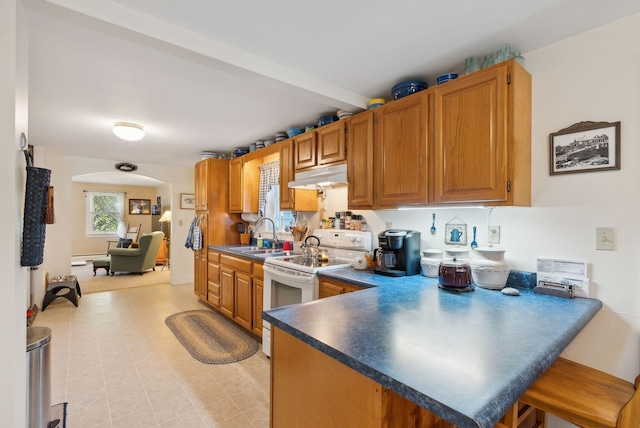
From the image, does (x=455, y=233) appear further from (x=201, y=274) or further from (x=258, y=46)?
(x=201, y=274)

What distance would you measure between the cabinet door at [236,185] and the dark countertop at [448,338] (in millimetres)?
3013

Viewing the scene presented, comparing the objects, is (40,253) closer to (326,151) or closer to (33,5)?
(33,5)

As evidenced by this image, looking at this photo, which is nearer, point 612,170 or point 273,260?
point 612,170

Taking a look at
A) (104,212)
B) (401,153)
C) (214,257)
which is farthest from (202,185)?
(104,212)

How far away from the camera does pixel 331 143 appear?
2699mm

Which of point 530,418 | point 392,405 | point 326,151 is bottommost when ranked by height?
point 530,418

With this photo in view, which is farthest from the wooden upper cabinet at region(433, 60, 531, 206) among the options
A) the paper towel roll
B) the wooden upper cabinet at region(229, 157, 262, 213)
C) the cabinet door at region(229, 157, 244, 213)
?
the cabinet door at region(229, 157, 244, 213)

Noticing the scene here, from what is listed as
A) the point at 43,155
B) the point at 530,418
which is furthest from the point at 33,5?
the point at 43,155

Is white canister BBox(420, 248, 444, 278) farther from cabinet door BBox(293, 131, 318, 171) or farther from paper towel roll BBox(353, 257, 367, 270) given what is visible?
cabinet door BBox(293, 131, 318, 171)

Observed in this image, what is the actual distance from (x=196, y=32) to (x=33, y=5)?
67 centimetres

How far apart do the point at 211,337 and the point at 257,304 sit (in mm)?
710

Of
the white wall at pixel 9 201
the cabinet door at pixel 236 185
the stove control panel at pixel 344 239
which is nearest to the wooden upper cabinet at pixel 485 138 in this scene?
the stove control panel at pixel 344 239

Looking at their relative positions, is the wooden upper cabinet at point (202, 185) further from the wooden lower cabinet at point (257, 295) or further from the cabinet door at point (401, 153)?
the cabinet door at point (401, 153)

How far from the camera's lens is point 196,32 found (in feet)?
5.41
